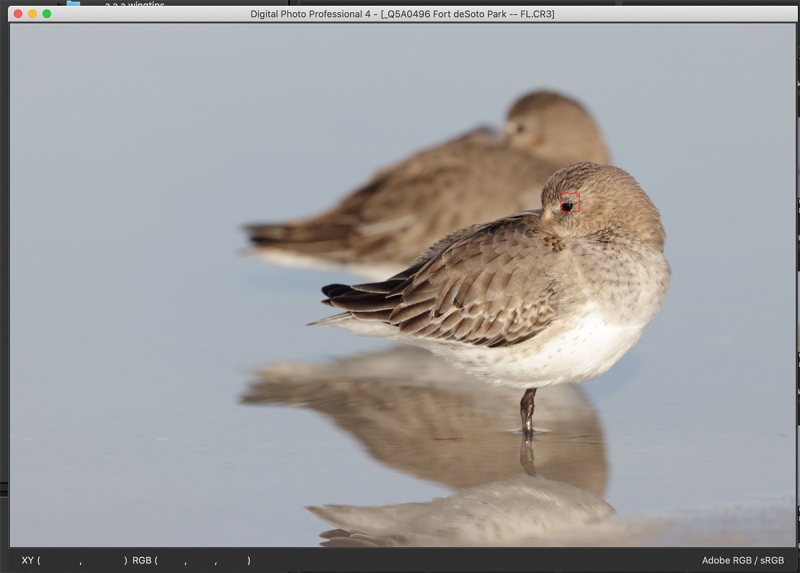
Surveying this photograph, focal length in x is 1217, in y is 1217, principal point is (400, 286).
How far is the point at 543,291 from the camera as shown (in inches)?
326

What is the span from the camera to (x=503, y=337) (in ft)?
27.7

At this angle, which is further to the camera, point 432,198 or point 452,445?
point 432,198

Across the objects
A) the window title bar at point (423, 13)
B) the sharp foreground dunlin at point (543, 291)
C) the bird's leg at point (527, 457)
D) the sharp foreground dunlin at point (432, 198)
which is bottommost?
the bird's leg at point (527, 457)

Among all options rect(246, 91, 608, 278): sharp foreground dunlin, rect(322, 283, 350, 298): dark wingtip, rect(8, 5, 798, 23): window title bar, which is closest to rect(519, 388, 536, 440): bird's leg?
rect(322, 283, 350, 298): dark wingtip

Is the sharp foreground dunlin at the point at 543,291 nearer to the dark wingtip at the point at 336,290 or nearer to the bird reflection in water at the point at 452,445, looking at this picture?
the dark wingtip at the point at 336,290

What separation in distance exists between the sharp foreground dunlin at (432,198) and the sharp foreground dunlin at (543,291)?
344cm

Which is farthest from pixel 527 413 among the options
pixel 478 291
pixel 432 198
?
pixel 432 198

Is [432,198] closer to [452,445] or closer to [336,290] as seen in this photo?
[336,290]

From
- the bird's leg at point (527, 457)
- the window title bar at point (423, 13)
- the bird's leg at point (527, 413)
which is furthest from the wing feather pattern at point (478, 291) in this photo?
the window title bar at point (423, 13)

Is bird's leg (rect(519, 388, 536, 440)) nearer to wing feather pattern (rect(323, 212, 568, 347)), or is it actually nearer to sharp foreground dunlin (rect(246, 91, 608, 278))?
wing feather pattern (rect(323, 212, 568, 347))

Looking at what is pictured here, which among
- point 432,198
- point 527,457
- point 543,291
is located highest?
point 432,198

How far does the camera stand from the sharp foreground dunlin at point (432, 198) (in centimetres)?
1266

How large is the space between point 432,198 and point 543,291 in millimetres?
4698

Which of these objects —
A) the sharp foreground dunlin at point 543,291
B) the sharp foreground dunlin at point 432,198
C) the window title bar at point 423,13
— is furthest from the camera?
the sharp foreground dunlin at point 432,198
